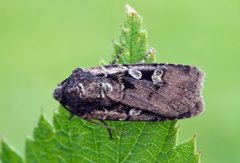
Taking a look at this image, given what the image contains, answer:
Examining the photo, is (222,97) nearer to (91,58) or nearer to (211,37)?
(211,37)

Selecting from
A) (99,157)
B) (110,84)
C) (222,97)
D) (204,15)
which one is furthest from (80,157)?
(204,15)

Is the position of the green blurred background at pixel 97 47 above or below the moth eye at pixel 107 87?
above

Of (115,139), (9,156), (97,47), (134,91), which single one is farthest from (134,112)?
(97,47)

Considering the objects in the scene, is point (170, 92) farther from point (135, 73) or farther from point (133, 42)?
point (133, 42)

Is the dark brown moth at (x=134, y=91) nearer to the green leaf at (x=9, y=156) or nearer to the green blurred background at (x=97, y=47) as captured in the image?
the green leaf at (x=9, y=156)

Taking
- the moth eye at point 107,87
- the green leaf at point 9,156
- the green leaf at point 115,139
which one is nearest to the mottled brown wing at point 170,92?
the moth eye at point 107,87

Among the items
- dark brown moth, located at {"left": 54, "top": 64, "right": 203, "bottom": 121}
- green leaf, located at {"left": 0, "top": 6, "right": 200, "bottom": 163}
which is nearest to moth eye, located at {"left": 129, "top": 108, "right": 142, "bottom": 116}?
dark brown moth, located at {"left": 54, "top": 64, "right": 203, "bottom": 121}

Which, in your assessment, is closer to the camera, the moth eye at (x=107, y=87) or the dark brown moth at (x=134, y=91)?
the dark brown moth at (x=134, y=91)
